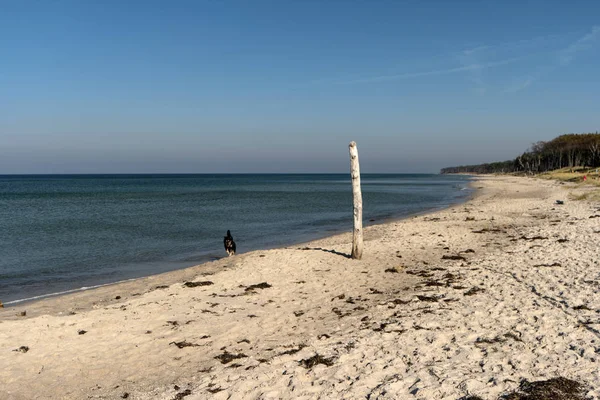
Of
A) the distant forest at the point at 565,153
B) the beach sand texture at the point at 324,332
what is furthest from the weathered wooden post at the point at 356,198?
the distant forest at the point at 565,153

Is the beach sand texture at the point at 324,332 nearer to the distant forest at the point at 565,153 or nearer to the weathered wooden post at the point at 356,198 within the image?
the weathered wooden post at the point at 356,198

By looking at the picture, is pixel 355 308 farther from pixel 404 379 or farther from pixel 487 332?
pixel 404 379

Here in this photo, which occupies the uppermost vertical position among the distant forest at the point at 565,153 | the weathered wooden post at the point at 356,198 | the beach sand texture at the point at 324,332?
the distant forest at the point at 565,153

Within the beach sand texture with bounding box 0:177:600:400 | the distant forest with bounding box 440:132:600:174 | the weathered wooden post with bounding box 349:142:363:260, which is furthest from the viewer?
the distant forest with bounding box 440:132:600:174

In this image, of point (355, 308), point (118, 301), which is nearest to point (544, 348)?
point (355, 308)

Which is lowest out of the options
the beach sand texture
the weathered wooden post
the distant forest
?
the beach sand texture

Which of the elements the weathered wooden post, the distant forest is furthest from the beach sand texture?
the distant forest

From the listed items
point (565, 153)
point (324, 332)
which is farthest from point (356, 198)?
point (565, 153)

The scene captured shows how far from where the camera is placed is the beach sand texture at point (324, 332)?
19.3ft

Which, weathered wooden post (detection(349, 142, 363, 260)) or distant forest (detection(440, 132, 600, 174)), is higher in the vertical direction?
distant forest (detection(440, 132, 600, 174))

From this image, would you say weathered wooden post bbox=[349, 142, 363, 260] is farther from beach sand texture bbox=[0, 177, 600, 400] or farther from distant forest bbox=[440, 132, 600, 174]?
distant forest bbox=[440, 132, 600, 174]

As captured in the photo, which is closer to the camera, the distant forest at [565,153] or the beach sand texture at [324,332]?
the beach sand texture at [324,332]

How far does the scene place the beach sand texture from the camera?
5.88 meters

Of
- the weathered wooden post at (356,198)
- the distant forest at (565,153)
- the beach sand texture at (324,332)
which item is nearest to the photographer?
the beach sand texture at (324,332)
